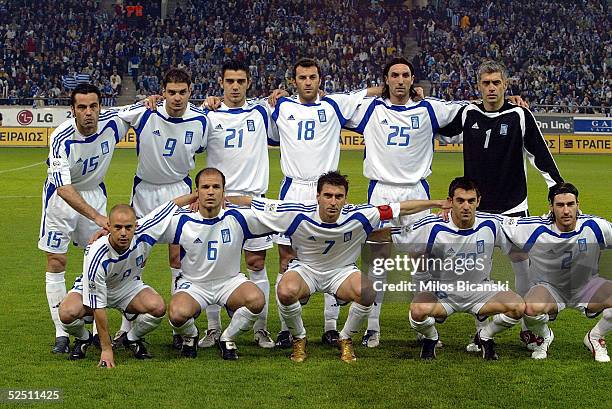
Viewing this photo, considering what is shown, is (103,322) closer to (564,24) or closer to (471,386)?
(471,386)

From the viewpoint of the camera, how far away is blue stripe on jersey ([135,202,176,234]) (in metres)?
6.49

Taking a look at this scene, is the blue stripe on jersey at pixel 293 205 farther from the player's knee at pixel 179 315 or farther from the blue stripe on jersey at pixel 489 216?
the blue stripe on jersey at pixel 489 216

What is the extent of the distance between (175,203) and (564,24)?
34.2m

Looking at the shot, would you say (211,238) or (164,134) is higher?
(164,134)

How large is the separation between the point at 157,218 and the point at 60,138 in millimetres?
1116

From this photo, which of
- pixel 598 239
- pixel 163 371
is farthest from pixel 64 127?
pixel 598 239

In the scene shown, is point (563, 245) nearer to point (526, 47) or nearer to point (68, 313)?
point (68, 313)

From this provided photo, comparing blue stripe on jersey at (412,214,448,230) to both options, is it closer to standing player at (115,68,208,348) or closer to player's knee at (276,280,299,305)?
player's knee at (276,280,299,305)

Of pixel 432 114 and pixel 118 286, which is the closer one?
pixel 118 286

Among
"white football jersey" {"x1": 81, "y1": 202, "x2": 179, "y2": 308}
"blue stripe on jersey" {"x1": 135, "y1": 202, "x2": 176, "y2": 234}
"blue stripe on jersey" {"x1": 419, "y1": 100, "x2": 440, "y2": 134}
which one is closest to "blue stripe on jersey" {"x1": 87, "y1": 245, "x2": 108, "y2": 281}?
"white football jersey" {"x1": 81, "y1": 202, "x2": 179, "y2": 308}

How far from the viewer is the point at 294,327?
654cm

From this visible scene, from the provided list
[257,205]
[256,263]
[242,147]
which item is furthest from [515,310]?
[242,147]

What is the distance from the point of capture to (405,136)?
732 cm

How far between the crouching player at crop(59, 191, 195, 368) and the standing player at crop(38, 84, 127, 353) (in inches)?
15.6
